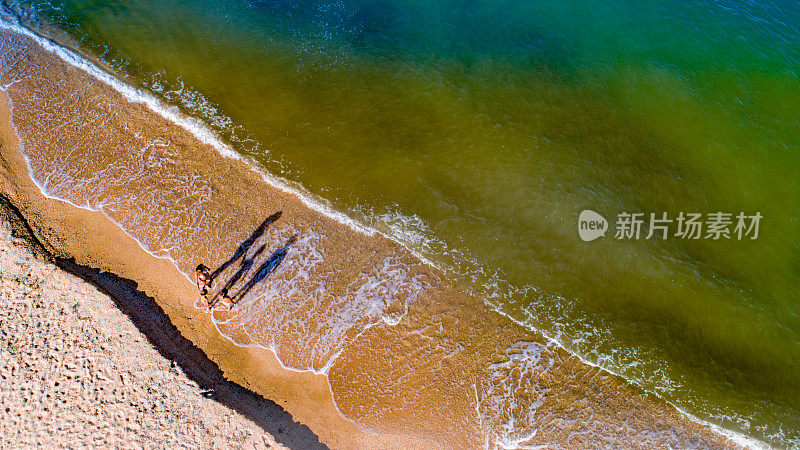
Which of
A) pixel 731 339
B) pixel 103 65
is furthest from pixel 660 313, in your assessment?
pixel 103 65

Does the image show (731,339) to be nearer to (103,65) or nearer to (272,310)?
(272,310)

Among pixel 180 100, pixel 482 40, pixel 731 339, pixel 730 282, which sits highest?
pixel 482 40

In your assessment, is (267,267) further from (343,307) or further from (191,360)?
(191,360)

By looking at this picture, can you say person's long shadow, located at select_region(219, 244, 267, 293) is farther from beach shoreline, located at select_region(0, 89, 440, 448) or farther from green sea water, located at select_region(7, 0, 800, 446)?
green sea water, located at select_region(7, 0, 800, 446)

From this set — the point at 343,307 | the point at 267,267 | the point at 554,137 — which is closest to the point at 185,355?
the point at 267,267

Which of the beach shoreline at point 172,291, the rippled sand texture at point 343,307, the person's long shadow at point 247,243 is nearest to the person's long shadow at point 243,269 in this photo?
the rippled sand texture at point 343,307

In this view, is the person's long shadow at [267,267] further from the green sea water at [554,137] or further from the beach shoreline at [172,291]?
the green sea water at [554,137]
